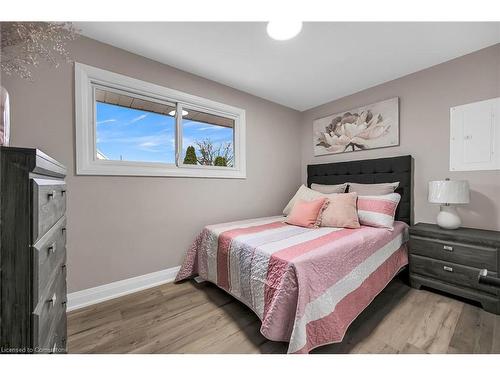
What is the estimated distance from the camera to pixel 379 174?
8.59 ft

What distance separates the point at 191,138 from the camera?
2531 mm

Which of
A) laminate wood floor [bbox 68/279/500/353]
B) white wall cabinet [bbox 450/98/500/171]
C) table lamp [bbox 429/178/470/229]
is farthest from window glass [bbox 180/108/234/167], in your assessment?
white wall cabinet [bbox 450/98/500/171]

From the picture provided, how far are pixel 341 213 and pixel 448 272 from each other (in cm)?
101

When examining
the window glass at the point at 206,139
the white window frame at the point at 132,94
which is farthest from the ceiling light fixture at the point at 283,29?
the window glass at the point at 206,139

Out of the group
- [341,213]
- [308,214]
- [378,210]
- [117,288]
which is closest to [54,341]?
[117,288]

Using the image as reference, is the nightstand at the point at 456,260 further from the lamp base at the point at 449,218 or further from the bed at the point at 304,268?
the bed at the point at 304,268

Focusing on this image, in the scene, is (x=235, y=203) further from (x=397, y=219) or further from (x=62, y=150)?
(x=397, y=219)

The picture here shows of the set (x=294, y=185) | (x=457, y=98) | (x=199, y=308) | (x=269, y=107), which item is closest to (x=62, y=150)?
(x=199, y=308)

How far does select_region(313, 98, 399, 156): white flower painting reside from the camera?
259 cm

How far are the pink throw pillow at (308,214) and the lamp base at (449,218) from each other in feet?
3.47

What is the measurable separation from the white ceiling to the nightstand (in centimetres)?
172

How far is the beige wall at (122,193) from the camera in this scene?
1.63 meters

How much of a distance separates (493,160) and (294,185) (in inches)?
87.5

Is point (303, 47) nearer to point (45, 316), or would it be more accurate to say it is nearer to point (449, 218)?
point (449, 218)
